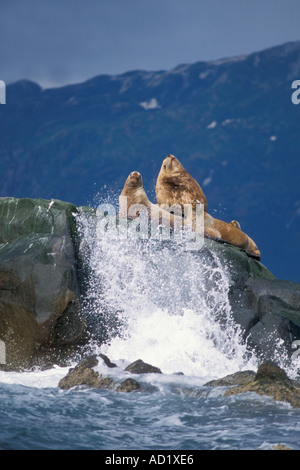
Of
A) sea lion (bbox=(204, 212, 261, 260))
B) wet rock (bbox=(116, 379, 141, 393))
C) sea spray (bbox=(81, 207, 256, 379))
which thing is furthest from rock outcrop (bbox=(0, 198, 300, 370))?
wet rock (bbox=(116, 379, 141, 393))

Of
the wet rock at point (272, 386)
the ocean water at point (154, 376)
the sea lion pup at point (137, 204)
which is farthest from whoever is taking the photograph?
the sea lion pup at point (137, 204)

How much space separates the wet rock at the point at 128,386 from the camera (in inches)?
267

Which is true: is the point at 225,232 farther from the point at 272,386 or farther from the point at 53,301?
the point at 272,386

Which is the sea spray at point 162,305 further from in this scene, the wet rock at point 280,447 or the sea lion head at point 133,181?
the wet rock at point 280,447

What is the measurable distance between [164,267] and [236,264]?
129cm

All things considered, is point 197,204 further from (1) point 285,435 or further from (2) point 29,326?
(1) point 285,435

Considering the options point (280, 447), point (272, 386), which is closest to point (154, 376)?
point (272, 386)

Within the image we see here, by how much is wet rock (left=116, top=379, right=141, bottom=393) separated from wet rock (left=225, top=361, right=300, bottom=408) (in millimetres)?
984

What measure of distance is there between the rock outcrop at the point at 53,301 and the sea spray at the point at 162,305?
5.7 inches

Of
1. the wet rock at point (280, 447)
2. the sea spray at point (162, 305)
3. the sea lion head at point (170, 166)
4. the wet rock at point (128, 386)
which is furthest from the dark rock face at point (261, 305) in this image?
the wet rock at point (280, 447)

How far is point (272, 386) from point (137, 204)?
511cm

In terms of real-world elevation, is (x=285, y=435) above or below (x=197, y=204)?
below

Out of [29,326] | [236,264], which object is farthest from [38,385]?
[236,264]

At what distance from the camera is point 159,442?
5.27 meters
